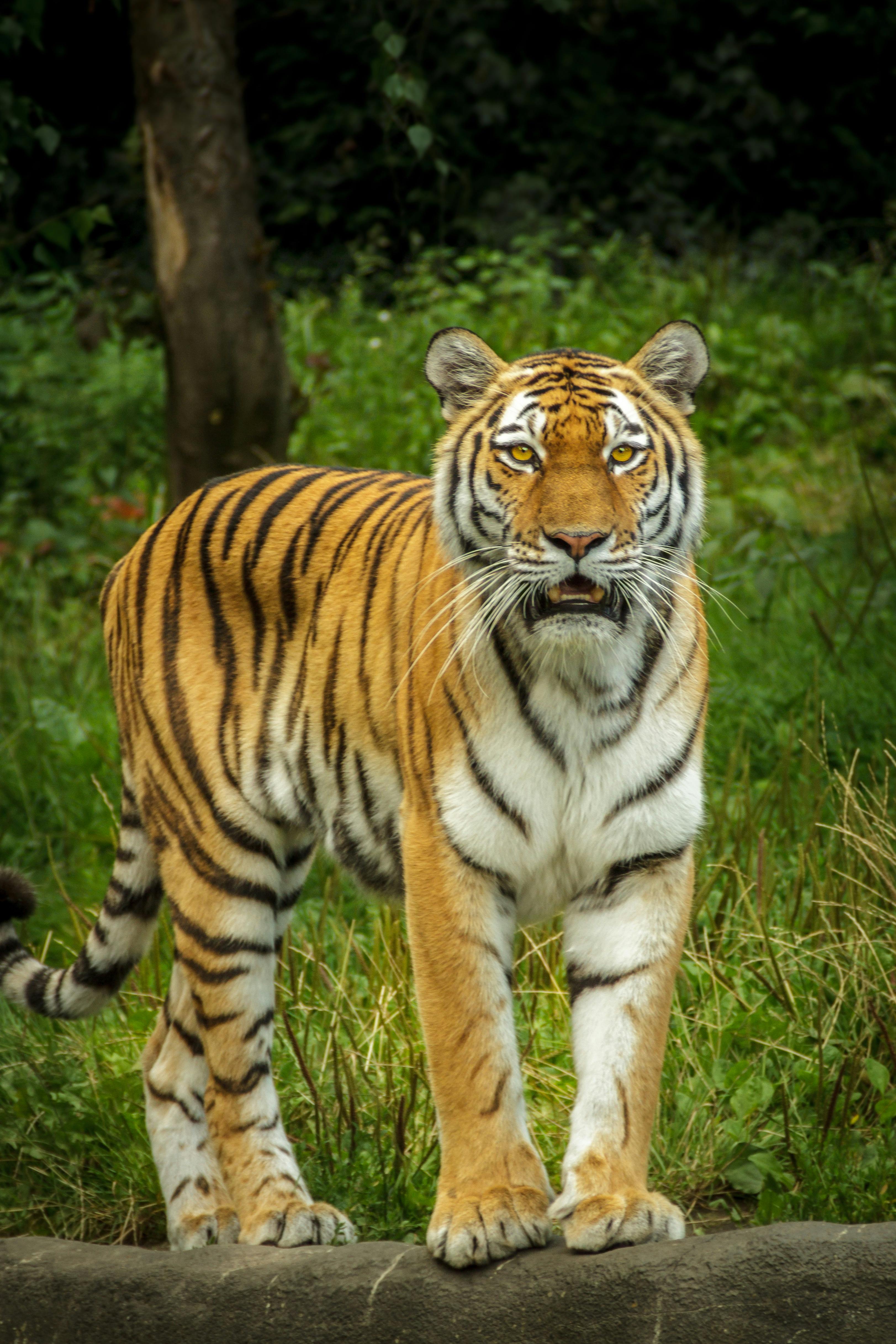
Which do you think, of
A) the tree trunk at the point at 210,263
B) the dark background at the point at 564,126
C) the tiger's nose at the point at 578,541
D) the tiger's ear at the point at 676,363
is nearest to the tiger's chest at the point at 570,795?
the tiger's nose at the point at 578,541

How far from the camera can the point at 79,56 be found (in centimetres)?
1119

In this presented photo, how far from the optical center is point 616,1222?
2.34 meters

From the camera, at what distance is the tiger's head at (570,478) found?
238 centimetres

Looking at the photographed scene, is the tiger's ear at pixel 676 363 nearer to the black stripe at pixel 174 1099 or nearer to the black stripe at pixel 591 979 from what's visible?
the black stripe at pixel 591 979

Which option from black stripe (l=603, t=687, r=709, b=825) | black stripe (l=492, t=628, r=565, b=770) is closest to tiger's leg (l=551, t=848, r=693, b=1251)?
black stripe (l=603, t=687, r=709, b=825)

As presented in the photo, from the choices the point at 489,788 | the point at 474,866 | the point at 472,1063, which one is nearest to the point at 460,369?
the point at 489,788

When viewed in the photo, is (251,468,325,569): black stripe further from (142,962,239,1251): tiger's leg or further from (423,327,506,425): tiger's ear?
(142,962,239,1251): tiger's leg

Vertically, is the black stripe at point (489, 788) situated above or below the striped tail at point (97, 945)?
above

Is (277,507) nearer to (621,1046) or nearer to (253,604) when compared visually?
(253,604)

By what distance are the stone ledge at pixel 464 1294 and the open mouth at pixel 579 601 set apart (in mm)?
999

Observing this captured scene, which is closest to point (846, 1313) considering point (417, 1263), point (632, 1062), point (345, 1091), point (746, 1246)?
point (746, 1246)

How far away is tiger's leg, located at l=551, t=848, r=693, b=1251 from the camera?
2.37 metres

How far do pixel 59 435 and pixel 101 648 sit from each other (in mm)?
2255

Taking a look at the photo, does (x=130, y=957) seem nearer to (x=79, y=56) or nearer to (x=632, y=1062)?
(x=632, y=1062)
